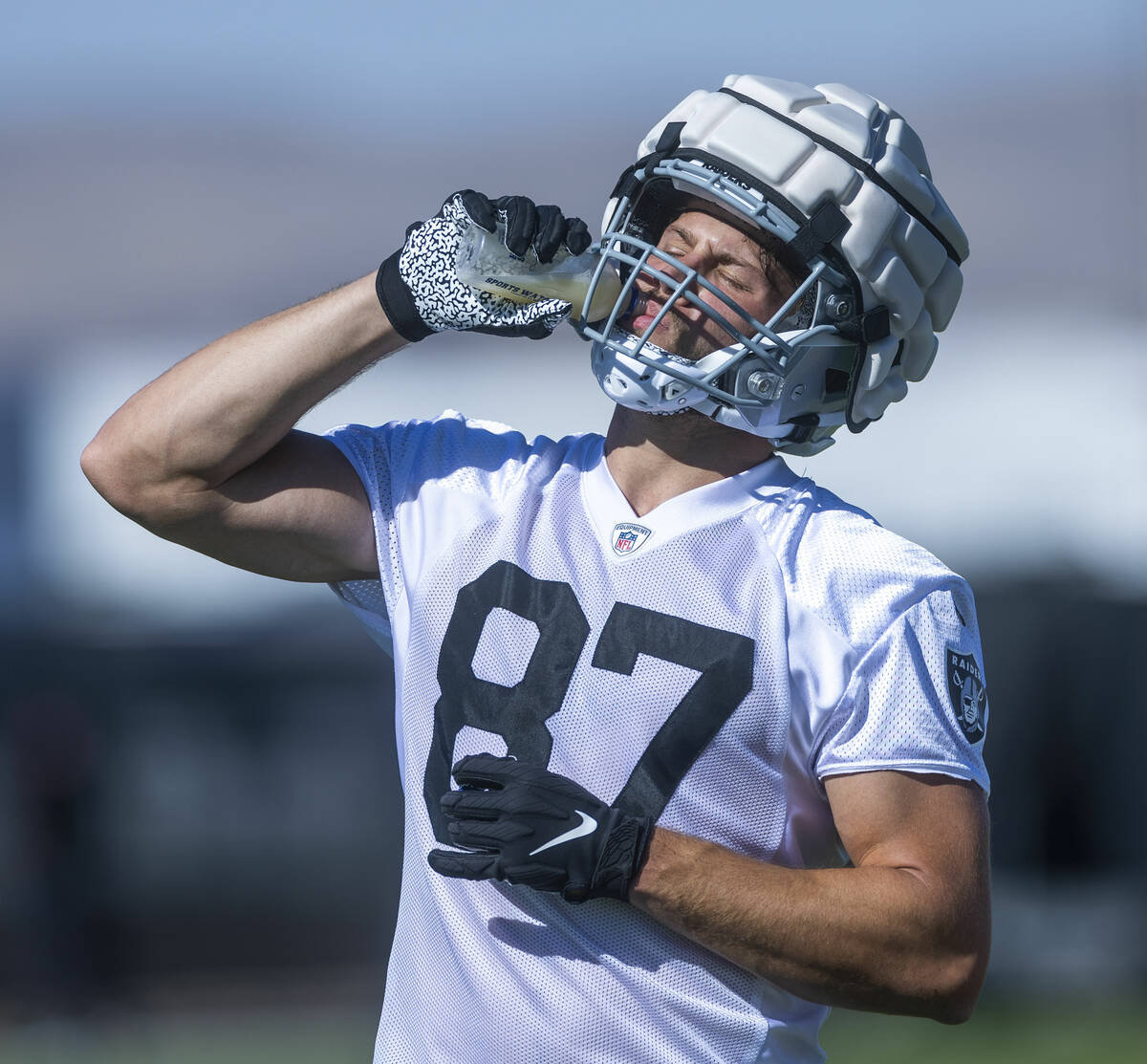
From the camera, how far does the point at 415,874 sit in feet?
7.05

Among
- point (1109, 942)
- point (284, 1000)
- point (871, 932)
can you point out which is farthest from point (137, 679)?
point (871, 932)

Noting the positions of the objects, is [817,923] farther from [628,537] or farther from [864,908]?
[628,537]

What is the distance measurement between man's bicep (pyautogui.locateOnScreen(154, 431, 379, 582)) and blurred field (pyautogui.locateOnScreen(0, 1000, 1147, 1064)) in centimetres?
476

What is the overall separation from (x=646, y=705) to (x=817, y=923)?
15.5 inches

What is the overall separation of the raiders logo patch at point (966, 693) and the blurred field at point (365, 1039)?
494 cm

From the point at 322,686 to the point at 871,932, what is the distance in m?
6.94

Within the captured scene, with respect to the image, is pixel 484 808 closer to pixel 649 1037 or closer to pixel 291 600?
pixel 649 1037

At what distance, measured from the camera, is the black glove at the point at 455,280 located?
2.12 m

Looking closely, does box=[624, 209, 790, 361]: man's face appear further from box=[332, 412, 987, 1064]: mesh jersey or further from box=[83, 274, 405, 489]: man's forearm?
box=[83, 274, 405, 489]: man's forearm

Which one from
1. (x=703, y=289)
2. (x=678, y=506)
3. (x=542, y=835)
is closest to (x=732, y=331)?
(x=703, y=289)

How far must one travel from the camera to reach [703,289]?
221 cm

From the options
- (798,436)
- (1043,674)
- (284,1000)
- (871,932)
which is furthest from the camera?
(1043,674)

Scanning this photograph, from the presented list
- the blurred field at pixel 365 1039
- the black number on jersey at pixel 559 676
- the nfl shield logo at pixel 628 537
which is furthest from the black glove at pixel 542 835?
the blurred field at pixel 365 1039

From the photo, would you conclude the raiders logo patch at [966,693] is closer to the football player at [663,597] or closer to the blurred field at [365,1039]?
the football player at [663,597]
